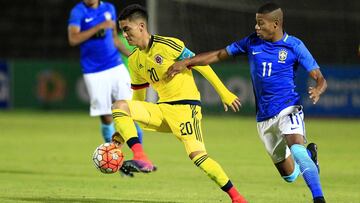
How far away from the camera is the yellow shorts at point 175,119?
29.3ft

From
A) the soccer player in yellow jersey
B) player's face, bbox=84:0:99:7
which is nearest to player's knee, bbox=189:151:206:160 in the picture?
the soccer player in yellow jersey

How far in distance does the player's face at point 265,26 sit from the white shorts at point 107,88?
4494mm

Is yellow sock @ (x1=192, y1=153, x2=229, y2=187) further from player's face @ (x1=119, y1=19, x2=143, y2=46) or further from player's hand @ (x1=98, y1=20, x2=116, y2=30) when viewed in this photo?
player's hand @ (x1=98, y1=20, x2=116, y2=30)

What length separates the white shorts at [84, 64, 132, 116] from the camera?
42.9 feet

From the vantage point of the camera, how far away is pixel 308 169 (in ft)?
27.7

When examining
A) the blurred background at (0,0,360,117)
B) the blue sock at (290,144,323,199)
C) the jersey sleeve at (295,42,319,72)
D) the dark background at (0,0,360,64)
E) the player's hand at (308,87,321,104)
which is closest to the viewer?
the player's hand at (308,87,321,104)

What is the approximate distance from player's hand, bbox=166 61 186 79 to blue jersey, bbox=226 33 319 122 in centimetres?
49

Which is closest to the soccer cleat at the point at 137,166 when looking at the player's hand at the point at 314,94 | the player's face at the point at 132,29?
the player's face at the point at 132,29

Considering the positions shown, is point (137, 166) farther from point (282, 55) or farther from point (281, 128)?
point (282, 55)

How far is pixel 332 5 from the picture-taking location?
21.6 meters

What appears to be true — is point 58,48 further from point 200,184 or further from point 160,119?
point 160,119

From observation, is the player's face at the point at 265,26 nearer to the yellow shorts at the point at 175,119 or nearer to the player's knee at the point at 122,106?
the yellow shorts at the point at 175,119

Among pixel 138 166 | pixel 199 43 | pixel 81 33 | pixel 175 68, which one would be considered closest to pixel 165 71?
pixel 175 68

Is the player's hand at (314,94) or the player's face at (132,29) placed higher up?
the player's face at (132,29)
